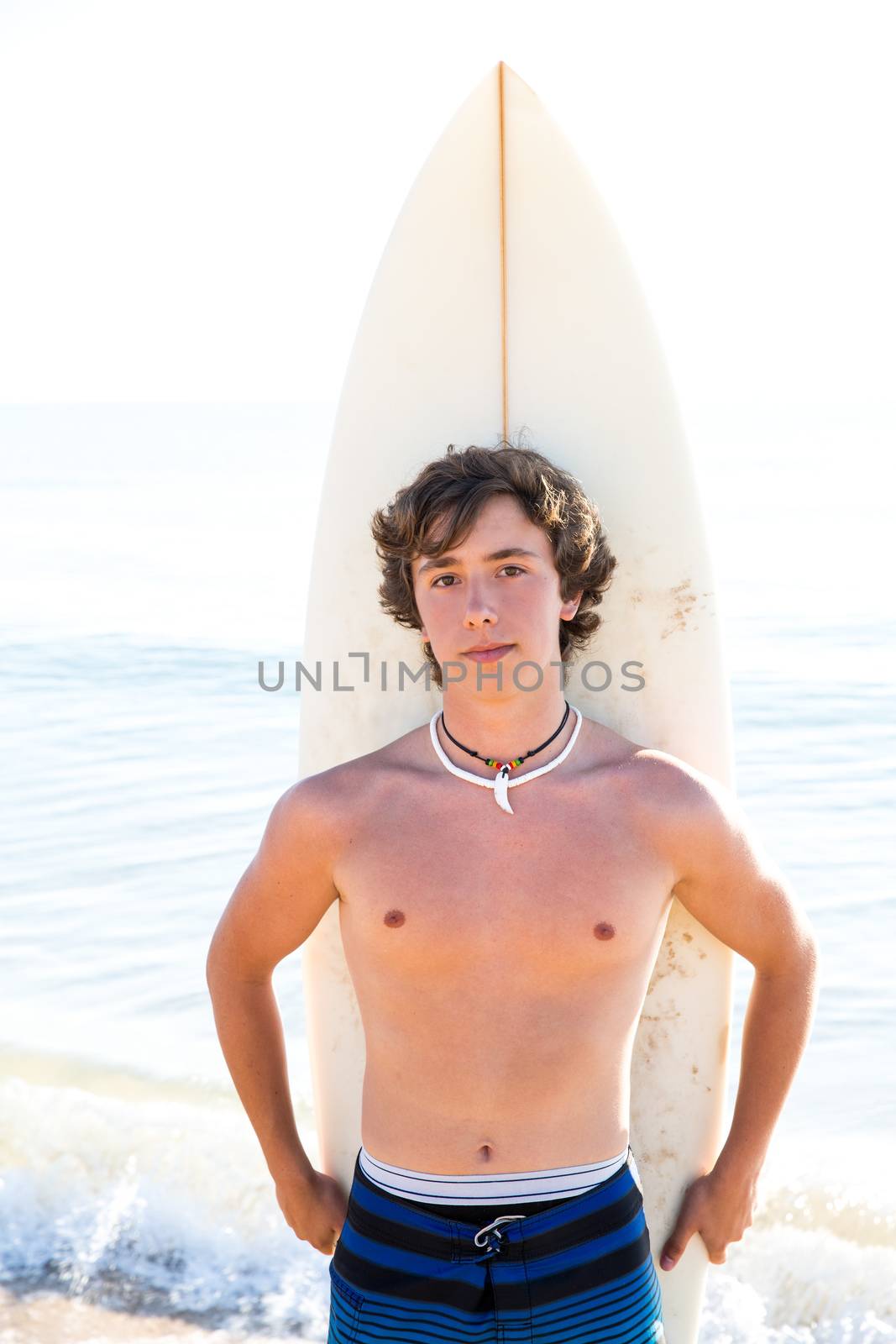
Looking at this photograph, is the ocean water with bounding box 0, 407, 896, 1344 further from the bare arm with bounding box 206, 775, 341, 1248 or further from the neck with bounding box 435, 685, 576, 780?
the neck with bounding box 435, 685, 576, 780

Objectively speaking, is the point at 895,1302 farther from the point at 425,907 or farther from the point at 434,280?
the point at 434,280

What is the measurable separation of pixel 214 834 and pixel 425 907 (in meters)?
4.03

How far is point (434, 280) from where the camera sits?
7.86 feet

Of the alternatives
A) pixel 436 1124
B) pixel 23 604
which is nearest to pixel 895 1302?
pixel 436 1124

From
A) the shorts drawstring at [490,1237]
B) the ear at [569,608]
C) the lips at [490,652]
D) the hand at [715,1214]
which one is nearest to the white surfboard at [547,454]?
the hand at [715,1214]

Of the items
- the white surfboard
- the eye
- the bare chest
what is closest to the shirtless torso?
the bare chest

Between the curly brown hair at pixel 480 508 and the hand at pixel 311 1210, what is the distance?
2.79ft

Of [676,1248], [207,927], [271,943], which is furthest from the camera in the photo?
[207,927]

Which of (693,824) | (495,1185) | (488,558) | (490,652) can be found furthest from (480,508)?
(495,1185)

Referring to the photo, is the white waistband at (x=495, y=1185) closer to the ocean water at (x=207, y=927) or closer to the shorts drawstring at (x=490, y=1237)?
the shorts drawstring at (x=490, y=1237)

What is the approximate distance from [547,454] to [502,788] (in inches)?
27.6

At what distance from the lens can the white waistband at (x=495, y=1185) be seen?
1821 mm

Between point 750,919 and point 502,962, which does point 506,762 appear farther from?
point 750,919

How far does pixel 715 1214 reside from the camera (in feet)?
7.16
